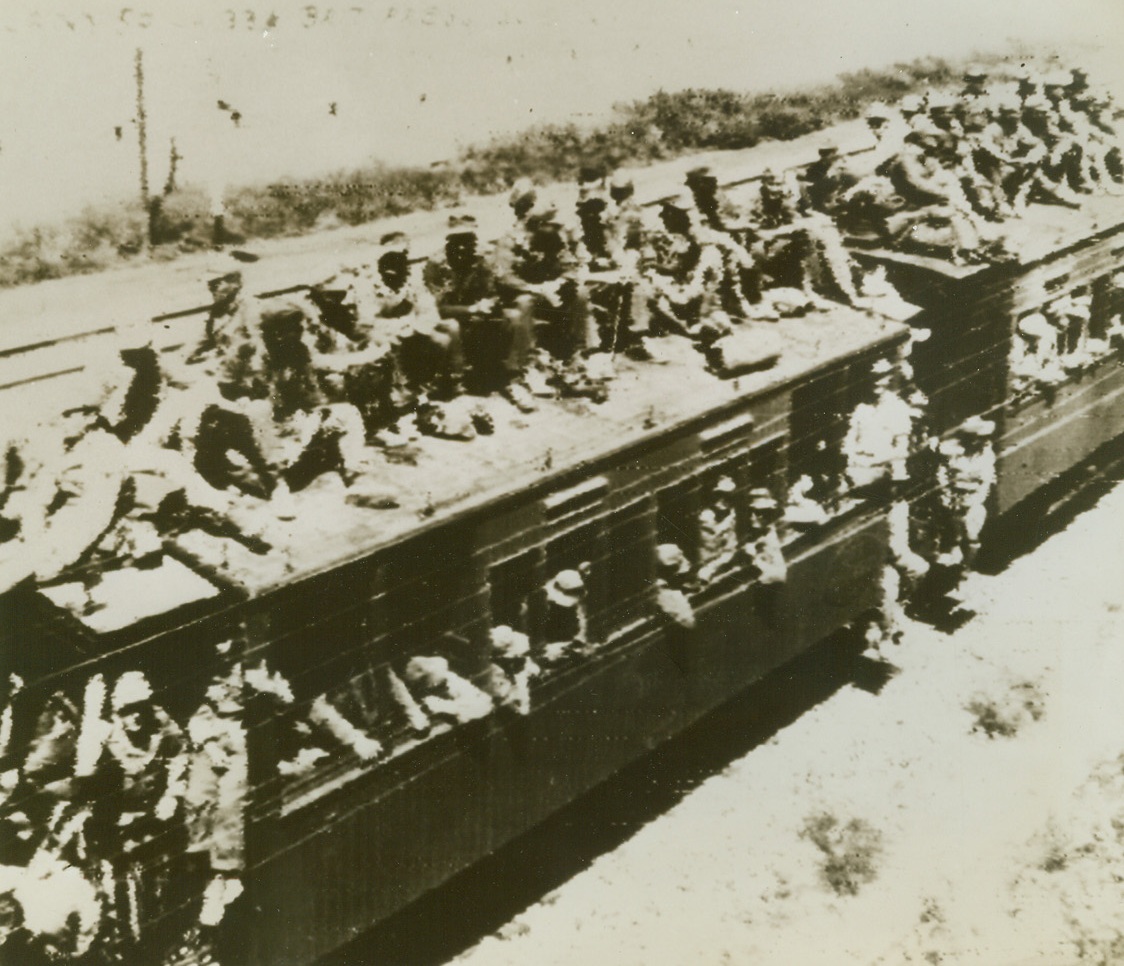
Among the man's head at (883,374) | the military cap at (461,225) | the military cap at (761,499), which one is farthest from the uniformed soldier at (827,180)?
the military cap at (461,225)

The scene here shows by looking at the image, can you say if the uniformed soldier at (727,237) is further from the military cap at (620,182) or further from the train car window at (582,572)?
the train car window at (582,572)

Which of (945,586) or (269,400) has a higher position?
(269,400)

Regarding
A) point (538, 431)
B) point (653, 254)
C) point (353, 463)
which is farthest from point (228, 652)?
point (653, 254)

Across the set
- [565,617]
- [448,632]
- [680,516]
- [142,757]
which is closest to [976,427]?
[680,516]

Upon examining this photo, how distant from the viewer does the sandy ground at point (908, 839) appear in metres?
4.72

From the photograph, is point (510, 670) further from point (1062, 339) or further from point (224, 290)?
point (1062, 339)

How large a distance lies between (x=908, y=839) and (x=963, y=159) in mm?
3835

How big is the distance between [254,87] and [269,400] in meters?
1.04

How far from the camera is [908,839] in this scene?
205 inches

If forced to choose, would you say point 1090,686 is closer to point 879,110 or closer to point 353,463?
point 879,110

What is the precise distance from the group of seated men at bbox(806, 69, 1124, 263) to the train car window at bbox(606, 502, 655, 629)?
7.24 feet

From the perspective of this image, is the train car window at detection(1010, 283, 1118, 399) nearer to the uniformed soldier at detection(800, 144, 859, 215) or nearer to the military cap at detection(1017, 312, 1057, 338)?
the military cap at detection(1017, 312, 1057, 338)

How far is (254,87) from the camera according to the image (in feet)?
11.0

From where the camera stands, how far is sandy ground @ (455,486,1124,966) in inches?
186
